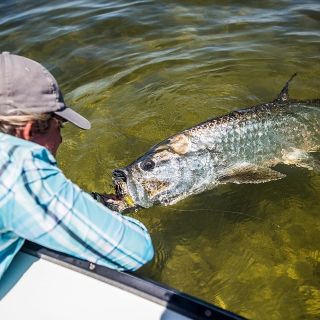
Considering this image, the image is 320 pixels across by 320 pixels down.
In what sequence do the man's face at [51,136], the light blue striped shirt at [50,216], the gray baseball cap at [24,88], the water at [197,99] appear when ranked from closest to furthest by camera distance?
the light blue striped shirt at [50,216] → the gray baseball cap at [24,88] → the man's face at [51,136] → the water at [197,99]

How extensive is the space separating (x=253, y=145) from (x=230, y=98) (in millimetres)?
2155

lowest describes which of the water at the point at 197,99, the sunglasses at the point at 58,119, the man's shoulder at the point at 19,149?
the water at the point at 197,99

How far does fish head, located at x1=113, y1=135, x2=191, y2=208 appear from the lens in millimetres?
3542

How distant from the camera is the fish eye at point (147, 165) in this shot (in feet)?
11.8

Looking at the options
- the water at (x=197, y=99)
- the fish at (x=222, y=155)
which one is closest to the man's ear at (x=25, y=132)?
the fish at (x=222, y=155)

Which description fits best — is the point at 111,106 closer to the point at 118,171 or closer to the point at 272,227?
the point at 118,171

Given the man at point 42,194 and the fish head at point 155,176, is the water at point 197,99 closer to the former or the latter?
the fish head at point 155,176

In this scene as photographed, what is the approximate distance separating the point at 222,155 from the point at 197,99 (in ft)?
7.44

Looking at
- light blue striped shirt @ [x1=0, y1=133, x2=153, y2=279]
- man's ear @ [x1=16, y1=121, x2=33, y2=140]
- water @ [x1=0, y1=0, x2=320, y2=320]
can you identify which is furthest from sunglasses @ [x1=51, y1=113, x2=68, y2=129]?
water @ [x1=0, y1=0, x2=320, y2=320]

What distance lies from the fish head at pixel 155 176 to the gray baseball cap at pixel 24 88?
1397 mm

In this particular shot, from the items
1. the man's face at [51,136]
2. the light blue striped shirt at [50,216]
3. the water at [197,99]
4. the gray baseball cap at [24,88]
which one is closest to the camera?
the light blue striped shirt at [50,216]

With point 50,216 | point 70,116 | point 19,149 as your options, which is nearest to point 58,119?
point 70,116

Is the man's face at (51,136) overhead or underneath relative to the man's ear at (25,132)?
underneath

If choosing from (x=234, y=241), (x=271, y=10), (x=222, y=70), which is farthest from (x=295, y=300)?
(x=271, y=10)
